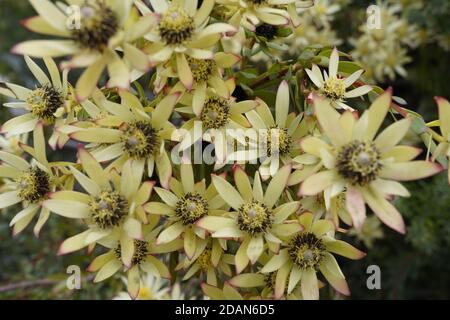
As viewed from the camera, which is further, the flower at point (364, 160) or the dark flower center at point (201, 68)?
the dark flower center at point (201, 68)

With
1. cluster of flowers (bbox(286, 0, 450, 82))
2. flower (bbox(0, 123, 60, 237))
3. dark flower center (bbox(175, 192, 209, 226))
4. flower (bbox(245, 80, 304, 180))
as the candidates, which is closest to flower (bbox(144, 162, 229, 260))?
dark flower center (bbox(175, 192, 209, 226))

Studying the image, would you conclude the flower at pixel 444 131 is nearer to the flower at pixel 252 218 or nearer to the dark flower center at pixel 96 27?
the flower at pixel 252 218

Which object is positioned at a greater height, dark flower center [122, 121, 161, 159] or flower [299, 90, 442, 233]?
dark flower center [122, 121, 161, 159]

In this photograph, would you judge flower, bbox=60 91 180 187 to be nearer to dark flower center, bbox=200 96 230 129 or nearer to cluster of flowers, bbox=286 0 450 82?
dark flower center, bbox=200 96 230 129

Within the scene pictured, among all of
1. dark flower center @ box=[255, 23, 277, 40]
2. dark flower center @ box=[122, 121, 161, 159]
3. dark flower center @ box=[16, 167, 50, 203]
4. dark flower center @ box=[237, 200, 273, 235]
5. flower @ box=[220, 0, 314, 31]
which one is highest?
dark flower center @ box=[255, 23, 277, 40]

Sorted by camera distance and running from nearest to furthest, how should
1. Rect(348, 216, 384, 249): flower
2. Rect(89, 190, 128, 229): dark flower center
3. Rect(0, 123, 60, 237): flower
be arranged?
Rect(89, 190, 128, 229): dark flower center, Rect(0, 123, 60, 237): flower, Rect(348, 216, 384, 249): flower

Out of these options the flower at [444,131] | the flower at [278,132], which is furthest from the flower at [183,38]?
the flower at [444,131]

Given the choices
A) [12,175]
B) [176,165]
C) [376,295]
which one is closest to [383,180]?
[176,165]

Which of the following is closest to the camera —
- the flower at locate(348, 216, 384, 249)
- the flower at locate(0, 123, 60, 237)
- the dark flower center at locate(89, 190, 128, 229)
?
the dark flower center at locate(89, 190, 128, 229)
